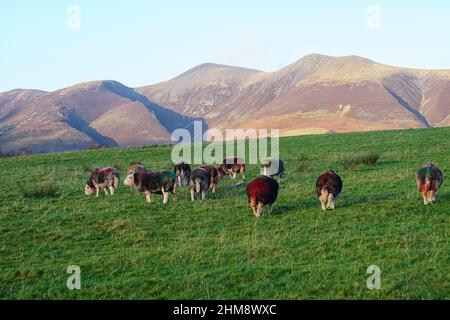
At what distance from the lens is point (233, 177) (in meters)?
21.9

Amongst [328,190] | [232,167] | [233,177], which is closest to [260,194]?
[328,190]

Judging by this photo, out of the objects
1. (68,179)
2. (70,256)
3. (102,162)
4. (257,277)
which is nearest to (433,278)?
(257,277)

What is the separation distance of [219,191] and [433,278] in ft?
35.0

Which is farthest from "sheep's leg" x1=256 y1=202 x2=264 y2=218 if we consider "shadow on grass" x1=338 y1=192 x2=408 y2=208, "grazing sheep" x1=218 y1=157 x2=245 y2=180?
"grazing sheep" x1=218 y1=157 x2=245 y2=180

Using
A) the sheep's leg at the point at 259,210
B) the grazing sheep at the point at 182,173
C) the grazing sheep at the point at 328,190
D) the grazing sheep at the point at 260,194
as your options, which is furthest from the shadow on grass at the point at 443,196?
the grazing sheep at the point at 182,173

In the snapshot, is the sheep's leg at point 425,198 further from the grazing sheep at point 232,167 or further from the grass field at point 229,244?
the grazing sheep at point 232,167

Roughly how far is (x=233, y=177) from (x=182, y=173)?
3397 mm

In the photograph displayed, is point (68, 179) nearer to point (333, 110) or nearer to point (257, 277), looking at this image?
point (257, 277)

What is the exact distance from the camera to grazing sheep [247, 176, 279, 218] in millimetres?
13984

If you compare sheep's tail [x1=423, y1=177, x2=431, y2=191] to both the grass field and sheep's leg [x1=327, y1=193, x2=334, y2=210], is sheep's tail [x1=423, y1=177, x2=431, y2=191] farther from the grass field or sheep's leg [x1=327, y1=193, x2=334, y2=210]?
Result: sheep's leg [x1=327, y1=193, x2=334, y2=210]

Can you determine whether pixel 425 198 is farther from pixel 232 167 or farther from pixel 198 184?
pixel 232 167

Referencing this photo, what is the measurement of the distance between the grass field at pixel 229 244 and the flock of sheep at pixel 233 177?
1.40 ft

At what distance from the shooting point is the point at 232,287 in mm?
8734

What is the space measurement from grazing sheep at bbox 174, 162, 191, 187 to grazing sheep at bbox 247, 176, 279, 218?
5227mm
